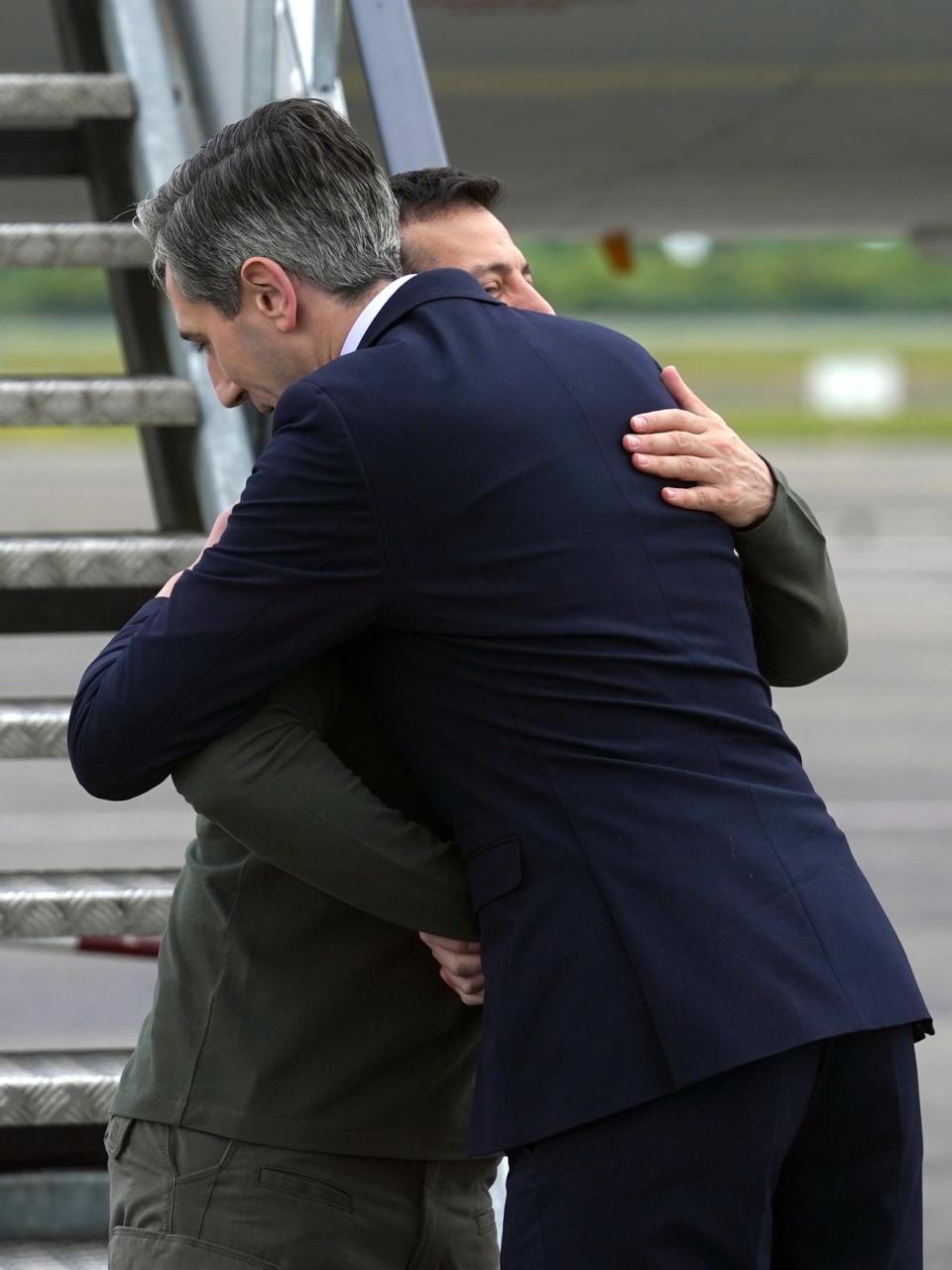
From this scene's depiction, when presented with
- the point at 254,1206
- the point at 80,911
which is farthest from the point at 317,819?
the point at 80,911

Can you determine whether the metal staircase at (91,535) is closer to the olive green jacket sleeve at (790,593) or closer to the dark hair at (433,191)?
the dark hair at (433,191)

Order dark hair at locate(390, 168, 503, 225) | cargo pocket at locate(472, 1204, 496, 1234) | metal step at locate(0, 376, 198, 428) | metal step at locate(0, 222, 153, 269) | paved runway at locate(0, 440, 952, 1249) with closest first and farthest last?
1. cargo pocket at locate(472, 1204, 496, 1234)
2. dark hair at locate(390, 168, 503, 225)
3. metal step at locate(0, 376, 198, 428)
4. metal step at locate(0, 222, 153, 269)
5. paved runway at locate(0, 440, 952, 1249)

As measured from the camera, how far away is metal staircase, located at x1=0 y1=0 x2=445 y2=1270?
2.28 metres

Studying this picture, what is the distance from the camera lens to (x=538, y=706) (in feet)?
4.50

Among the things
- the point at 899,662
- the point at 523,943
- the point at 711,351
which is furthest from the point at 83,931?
the point at 711,351

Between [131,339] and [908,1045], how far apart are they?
83.6 inches

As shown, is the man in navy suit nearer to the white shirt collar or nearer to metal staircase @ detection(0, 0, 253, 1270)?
the white shirt collar

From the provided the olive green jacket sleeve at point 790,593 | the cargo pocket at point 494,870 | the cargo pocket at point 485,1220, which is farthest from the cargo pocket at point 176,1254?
the olive green jacket sleeve at point 790,593

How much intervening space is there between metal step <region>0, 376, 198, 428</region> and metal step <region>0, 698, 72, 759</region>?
0.46m

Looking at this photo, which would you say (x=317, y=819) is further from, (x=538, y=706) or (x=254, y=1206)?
(x=254, y=1206)

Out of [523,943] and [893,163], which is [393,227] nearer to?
[523,943]

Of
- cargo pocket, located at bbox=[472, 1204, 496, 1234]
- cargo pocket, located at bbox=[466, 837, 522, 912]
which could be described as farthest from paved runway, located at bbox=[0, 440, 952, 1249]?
cargo pocket, located at bbox=[466, 837, 522, 912]

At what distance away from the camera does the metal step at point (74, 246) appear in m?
2.76

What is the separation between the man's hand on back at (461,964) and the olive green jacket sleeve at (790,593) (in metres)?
0.42
